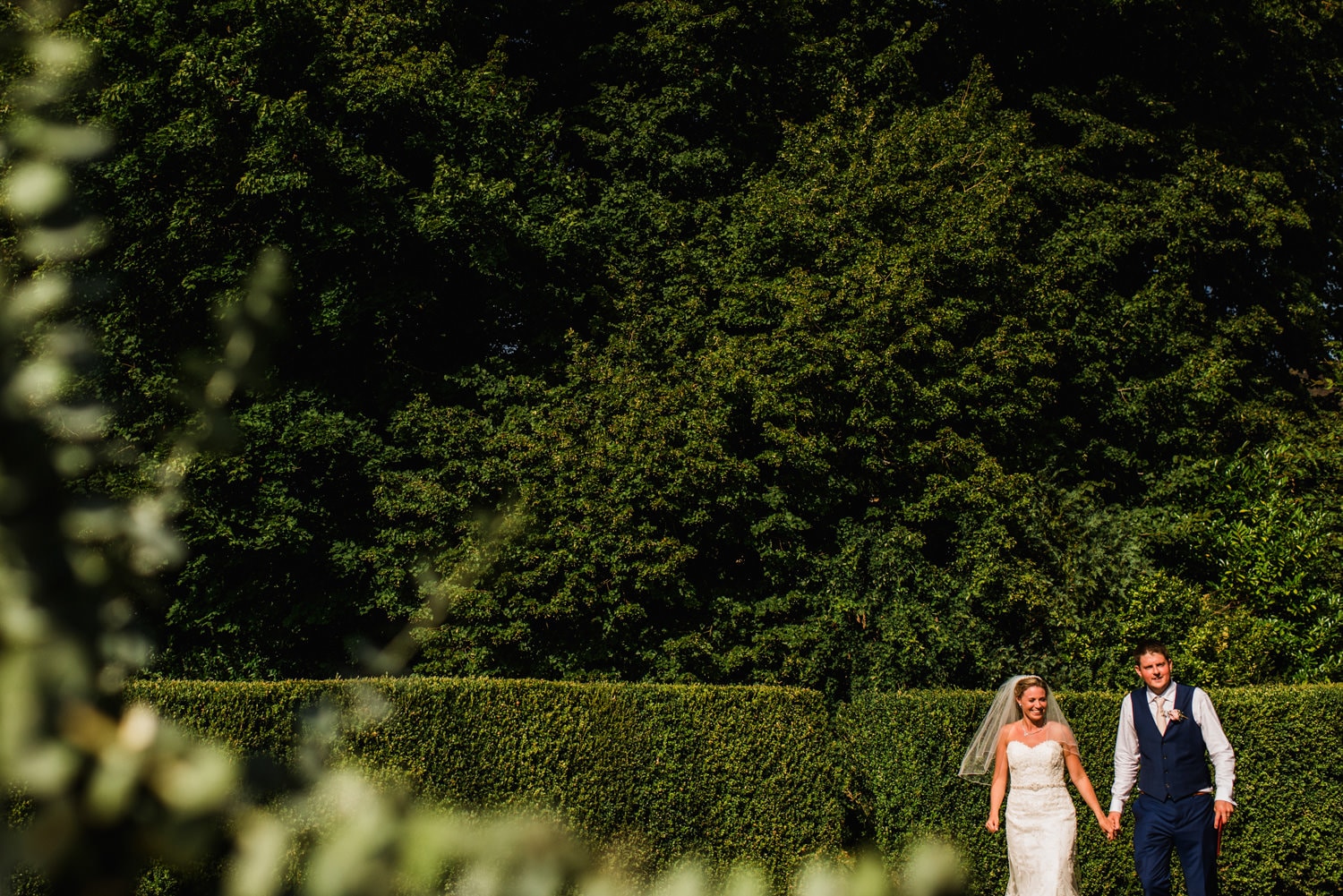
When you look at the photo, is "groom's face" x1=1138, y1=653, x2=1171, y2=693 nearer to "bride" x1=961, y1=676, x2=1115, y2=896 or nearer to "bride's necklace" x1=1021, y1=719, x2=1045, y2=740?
"bride" x1=961, y1=676, x2=1115, y2=896

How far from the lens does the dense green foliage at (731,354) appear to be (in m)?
12.6

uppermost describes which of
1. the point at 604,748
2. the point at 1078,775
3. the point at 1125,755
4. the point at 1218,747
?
the point at 1218,747

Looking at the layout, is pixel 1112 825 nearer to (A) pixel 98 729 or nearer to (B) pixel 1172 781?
(B) pixel 1172 781

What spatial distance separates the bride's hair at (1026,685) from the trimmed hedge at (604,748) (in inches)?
92.1

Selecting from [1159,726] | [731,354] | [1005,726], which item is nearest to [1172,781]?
[1159,726]

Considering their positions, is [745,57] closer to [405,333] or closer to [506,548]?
[405,333]

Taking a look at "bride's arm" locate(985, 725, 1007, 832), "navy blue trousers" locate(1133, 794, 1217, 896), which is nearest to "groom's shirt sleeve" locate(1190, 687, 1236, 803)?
"navy blue trousers" locate(1133, 794, 1217, 896)

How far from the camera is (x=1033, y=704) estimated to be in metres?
7.64

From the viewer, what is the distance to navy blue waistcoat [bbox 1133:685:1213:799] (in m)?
6.88

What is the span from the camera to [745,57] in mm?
17188

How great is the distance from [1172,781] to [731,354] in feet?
25.5

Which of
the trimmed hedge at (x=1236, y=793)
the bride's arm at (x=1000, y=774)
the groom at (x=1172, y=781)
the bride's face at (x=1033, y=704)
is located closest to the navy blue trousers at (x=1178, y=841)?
the groom at (x=1172, y=781)

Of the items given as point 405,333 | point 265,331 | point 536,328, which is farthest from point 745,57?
point 265,331

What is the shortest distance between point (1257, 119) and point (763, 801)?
51.5 ft
